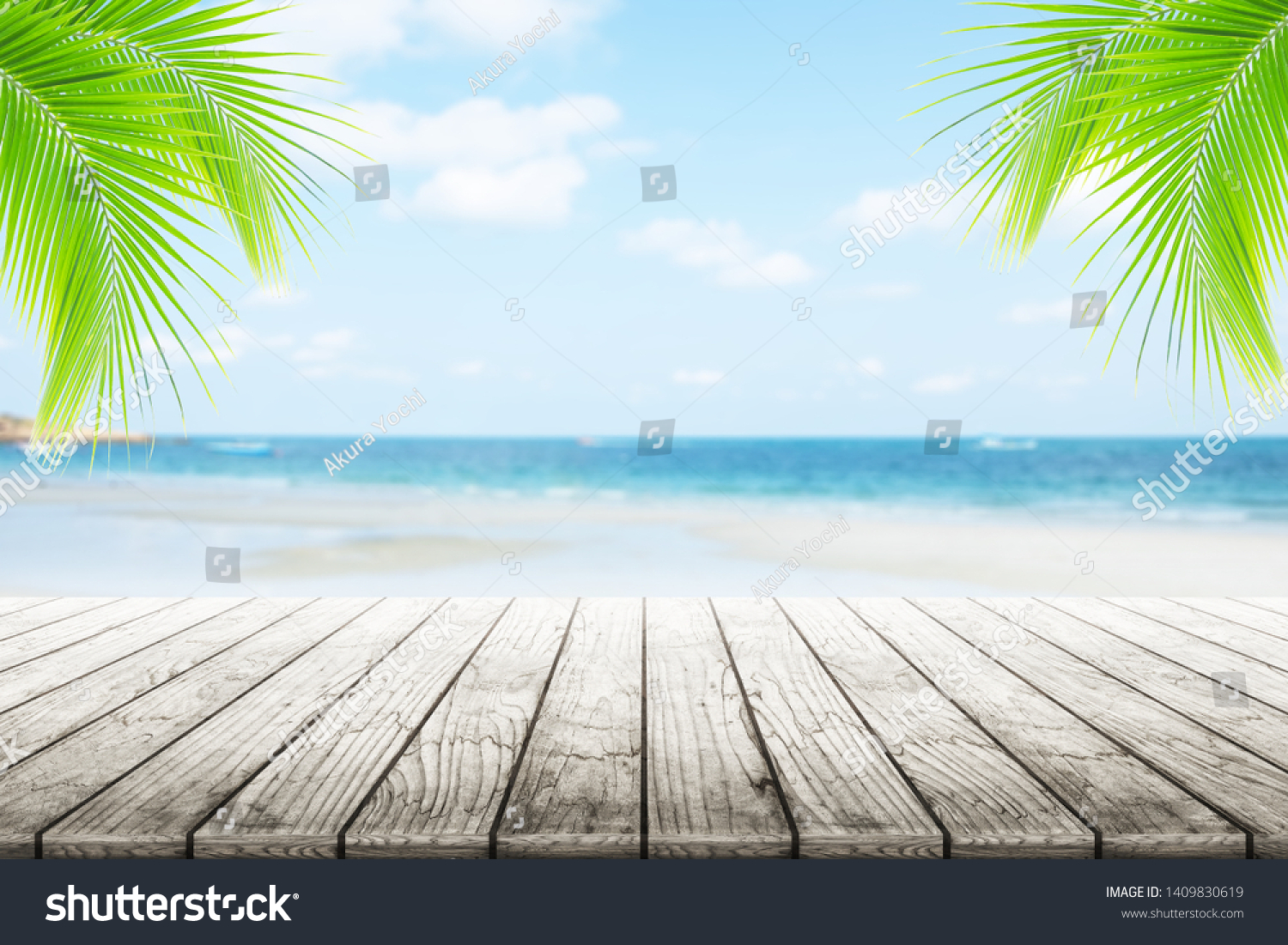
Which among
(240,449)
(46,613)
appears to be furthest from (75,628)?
(240,449)

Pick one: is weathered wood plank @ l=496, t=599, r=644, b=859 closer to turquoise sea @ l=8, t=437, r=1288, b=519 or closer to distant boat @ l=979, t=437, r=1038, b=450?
turquoise sea @ l=8, t=437, r=1288, b=519

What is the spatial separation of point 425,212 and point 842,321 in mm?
7663

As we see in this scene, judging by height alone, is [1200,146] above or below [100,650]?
above

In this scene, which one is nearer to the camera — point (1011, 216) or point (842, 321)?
point (1011, 216)

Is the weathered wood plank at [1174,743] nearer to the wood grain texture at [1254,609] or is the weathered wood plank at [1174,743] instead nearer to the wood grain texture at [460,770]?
the wood grain texture at [1254,609]

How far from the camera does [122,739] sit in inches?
50.1

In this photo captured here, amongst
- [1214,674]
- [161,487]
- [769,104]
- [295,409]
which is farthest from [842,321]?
[1214,674]

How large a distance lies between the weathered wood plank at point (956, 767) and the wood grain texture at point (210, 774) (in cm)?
77

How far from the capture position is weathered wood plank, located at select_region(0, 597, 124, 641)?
2.10m

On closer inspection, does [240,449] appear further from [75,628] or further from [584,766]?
[584,766]

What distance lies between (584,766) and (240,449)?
17255 mm

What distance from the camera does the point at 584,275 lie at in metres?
14.5

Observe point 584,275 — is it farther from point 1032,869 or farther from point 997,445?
point 1032,869

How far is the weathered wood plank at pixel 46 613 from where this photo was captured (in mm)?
2096
